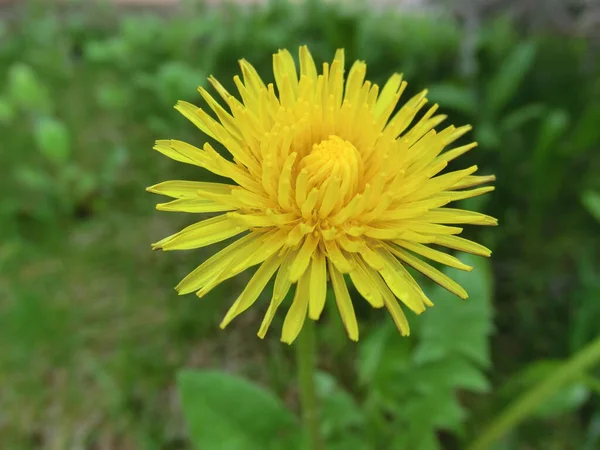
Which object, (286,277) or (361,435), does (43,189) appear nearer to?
(361,435)

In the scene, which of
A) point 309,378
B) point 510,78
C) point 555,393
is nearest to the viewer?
point 309,378

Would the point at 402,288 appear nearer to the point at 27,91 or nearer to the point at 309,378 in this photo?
the point at 309,378

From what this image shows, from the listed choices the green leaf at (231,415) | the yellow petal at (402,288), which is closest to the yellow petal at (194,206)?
the yellow petal at (402,288)

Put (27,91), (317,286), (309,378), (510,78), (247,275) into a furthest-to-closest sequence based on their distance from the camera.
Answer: (27,91) < (510,78) < (247,275) < (309,378) < (317,286)

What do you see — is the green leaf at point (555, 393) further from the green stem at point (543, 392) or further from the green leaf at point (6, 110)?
the green leaf at point (6, 110)

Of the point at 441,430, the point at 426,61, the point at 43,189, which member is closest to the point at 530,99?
the point at 426,61

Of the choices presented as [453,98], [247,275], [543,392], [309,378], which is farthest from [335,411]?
[453,98]

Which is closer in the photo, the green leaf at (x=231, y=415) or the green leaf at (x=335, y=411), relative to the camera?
the green leaf at (x=231, y=415)
